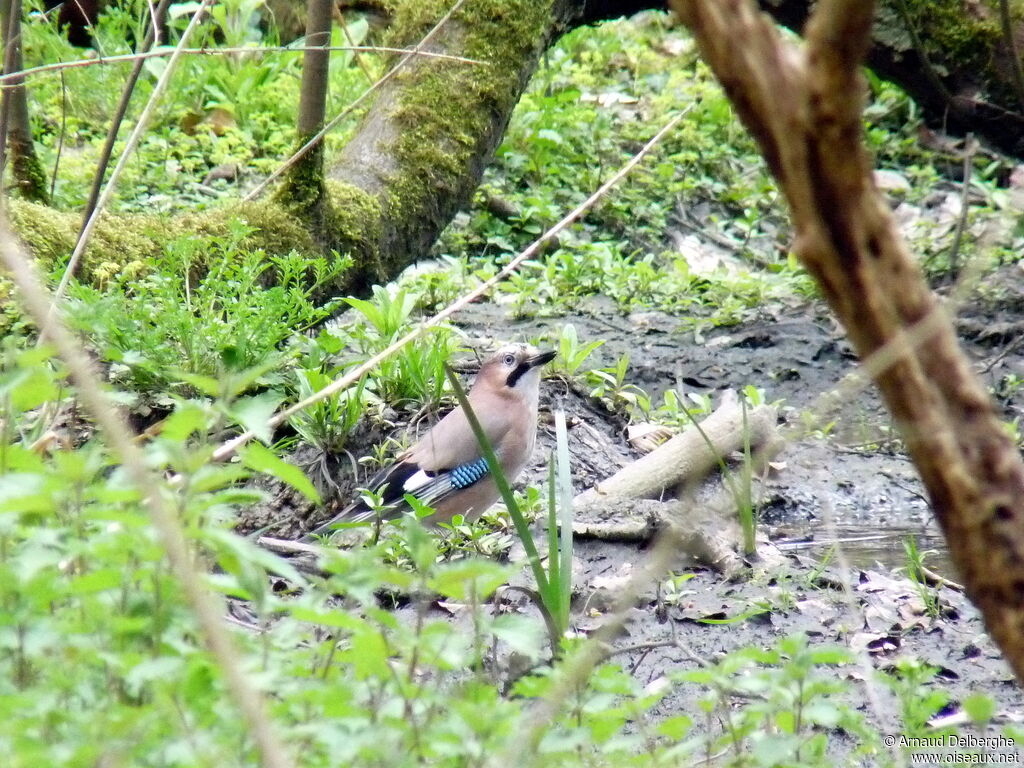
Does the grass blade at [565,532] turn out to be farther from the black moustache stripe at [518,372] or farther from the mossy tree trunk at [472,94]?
the mossy tree trunk at [472,94]

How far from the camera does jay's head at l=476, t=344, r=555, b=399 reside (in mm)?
5086

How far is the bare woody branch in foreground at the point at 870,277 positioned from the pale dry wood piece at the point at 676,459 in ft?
9.08

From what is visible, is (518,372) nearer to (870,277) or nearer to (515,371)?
(515,371)

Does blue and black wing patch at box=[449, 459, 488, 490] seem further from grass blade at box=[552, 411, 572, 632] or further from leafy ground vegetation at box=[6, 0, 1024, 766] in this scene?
grass blade at box=[552, 411, 572, 632]

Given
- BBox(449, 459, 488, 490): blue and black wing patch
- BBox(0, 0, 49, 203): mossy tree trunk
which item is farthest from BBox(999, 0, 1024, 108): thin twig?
BBox(0, 0, 49, 203): mossy tree trunk

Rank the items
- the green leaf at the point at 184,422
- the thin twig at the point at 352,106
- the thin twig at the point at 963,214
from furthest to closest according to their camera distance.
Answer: the thin twig at the point at 963,214, the thin twig at the point at 352,106, the green leaf at the point at 184,422

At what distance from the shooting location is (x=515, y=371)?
514 cm

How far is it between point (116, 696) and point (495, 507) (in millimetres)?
3160

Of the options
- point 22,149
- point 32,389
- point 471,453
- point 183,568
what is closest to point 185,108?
point 22,149

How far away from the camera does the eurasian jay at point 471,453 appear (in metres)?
4.55

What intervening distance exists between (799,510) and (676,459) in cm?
55

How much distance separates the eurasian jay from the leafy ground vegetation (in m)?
0.15

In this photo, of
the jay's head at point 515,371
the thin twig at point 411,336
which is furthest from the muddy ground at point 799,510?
the thin twig at point 411,336

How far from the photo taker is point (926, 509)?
486 centimetres
